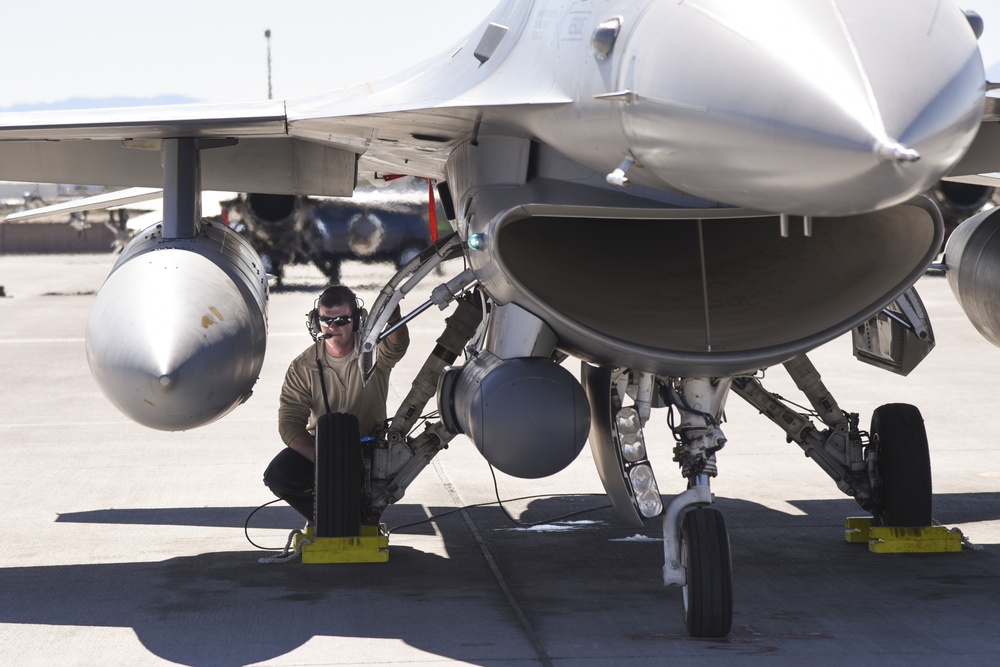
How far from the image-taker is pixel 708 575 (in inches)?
200

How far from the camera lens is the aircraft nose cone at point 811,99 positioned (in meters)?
3.44

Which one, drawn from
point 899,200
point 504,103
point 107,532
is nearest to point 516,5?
point 504,103

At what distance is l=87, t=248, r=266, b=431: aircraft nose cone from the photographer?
5211 millimetres

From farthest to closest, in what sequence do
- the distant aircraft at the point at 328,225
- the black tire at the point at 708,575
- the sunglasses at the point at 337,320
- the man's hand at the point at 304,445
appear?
1. the distant aircraft at the point at 328,225
2. the man's hand at the point at 304,445
3. the sunglasses at the point at 337,320
4. the black tire at the point at 708,575

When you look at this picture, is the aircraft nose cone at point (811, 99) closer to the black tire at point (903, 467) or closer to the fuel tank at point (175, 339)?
the fuel tank at point (175, 339)

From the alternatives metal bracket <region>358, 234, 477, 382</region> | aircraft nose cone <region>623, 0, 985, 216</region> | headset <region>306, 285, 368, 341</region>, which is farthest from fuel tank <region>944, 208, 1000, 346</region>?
headset <region>306, 285, 368, 341</region>

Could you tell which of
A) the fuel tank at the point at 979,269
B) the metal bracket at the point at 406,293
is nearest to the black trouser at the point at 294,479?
the metal bracket at the point at 406,293

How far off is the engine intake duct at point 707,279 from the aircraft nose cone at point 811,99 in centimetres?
96

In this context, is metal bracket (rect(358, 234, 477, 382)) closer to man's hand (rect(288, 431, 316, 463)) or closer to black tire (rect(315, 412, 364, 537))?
black tire (rect(315, 412, 364, 537))

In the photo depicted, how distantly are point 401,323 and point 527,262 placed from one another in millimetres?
1072

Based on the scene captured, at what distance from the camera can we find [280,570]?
6.48m

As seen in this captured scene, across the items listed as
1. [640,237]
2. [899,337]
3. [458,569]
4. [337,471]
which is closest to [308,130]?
[640,237]

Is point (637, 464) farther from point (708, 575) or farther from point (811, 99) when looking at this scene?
point (811, 99)

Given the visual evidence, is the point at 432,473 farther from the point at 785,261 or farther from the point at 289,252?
the point at 289,252
